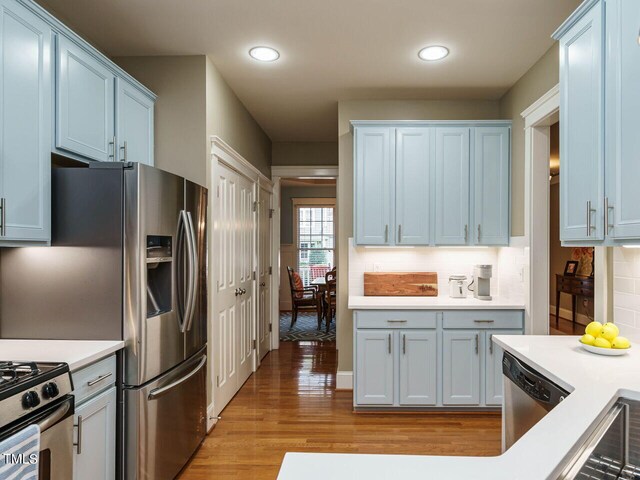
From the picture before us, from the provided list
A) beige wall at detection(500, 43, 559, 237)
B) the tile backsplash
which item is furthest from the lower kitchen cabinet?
beige wall at detection(500, 43, 559, 237)

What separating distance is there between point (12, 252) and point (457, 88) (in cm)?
336

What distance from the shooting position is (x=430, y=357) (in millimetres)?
3365

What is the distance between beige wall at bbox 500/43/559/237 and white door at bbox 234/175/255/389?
7.85 ft

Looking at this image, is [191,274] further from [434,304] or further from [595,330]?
[595,330]

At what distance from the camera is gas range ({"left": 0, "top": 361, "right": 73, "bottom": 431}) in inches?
52.7

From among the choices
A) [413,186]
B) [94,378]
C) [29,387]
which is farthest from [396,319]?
[29,387]

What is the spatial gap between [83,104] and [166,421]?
1.72m

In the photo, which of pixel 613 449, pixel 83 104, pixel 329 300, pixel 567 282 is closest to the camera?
pixel 613 449

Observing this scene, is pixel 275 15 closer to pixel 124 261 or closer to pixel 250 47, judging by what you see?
pixel 250 47

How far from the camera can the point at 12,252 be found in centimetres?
206

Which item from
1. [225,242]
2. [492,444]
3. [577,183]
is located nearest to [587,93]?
[577,183]

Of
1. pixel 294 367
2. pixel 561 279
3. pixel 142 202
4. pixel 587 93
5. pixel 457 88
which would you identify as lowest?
pixel 294 367

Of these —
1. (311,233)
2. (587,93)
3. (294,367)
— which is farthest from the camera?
(311,233)

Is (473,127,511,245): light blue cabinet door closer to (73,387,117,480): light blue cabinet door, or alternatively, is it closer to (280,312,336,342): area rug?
(73,387,117,480): light blue cabinet door
